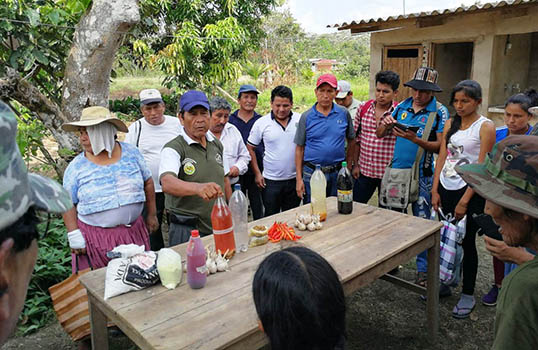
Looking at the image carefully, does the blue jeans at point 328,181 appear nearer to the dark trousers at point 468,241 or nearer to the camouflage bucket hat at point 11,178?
the dark trousers at point 468,241

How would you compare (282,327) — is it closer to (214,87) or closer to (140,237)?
(140,237)

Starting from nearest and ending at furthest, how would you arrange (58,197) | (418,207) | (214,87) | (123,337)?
(58,197) → (123,337) → (418,207) → (214,87)

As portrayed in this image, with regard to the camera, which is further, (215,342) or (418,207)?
(418,207)

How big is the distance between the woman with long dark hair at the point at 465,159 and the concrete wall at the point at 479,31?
3875 millimetres

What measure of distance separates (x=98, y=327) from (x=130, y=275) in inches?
16.7

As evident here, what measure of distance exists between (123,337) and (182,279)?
1.39m

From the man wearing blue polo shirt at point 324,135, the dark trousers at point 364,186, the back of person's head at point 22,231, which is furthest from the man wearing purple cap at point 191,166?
the back of person's head at point 22,231

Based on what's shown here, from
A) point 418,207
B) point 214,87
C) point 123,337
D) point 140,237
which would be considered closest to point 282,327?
point 140,237

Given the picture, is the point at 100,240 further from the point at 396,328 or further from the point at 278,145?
the point at 396,328

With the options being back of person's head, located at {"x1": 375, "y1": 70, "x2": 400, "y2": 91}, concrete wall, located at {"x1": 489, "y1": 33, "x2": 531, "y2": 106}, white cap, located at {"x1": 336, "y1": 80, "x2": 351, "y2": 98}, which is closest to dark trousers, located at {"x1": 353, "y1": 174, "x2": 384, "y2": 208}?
back of person's head, located at {"x1": 375, "y1": 70, "x2": 400, "y2": 91}

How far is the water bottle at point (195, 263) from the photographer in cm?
190

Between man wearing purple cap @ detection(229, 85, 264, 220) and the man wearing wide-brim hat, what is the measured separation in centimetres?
141

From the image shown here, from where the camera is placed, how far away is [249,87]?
4.33 metres

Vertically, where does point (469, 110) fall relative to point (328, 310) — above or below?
above
